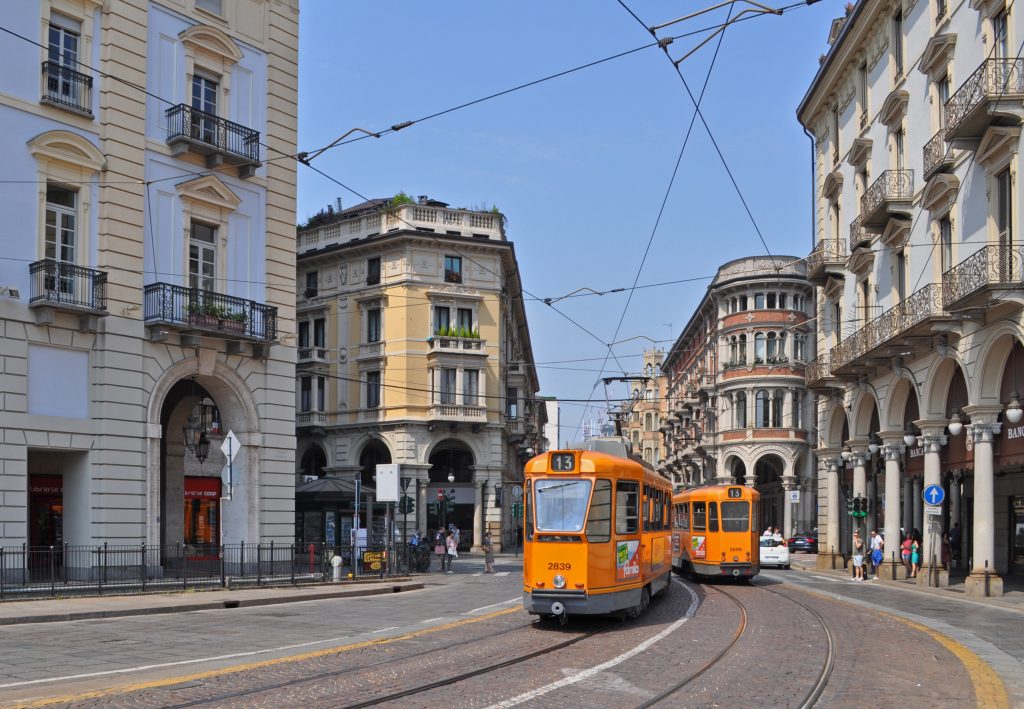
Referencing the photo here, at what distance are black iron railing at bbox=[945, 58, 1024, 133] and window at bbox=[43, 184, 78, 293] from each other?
20792 millimetres

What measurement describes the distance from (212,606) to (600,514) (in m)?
8.98

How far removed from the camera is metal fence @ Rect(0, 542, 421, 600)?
22.3 meters

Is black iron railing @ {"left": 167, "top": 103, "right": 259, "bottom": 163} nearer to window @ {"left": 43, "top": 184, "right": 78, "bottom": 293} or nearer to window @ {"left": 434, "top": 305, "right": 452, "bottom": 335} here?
window @ {"left": 43, "top": 184, "right": 78, "bottom": 293}

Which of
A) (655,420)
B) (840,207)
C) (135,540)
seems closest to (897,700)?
(135,540)

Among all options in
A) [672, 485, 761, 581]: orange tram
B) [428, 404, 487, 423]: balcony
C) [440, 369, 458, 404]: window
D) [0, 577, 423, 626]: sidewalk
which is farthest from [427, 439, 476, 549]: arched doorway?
[0, 577, 423, 626]: sidewalk

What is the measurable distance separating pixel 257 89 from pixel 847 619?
20.7 meters

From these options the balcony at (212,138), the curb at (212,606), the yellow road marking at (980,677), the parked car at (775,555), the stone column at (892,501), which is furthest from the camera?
the parked car at (775,555)

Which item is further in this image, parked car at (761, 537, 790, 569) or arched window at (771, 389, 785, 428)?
arched window at (771, 389, 785, 428)

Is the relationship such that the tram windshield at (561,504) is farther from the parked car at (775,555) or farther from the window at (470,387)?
the window at (470,387)

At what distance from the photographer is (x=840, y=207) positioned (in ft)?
129

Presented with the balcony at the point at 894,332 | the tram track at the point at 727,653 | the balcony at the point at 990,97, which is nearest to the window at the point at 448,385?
the balcony at the point at 894,332

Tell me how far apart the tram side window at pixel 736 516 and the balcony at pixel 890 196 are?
9786 millimetres

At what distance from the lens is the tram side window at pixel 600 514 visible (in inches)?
661

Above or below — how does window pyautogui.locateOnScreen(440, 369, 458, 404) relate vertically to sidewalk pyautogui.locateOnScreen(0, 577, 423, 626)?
above
